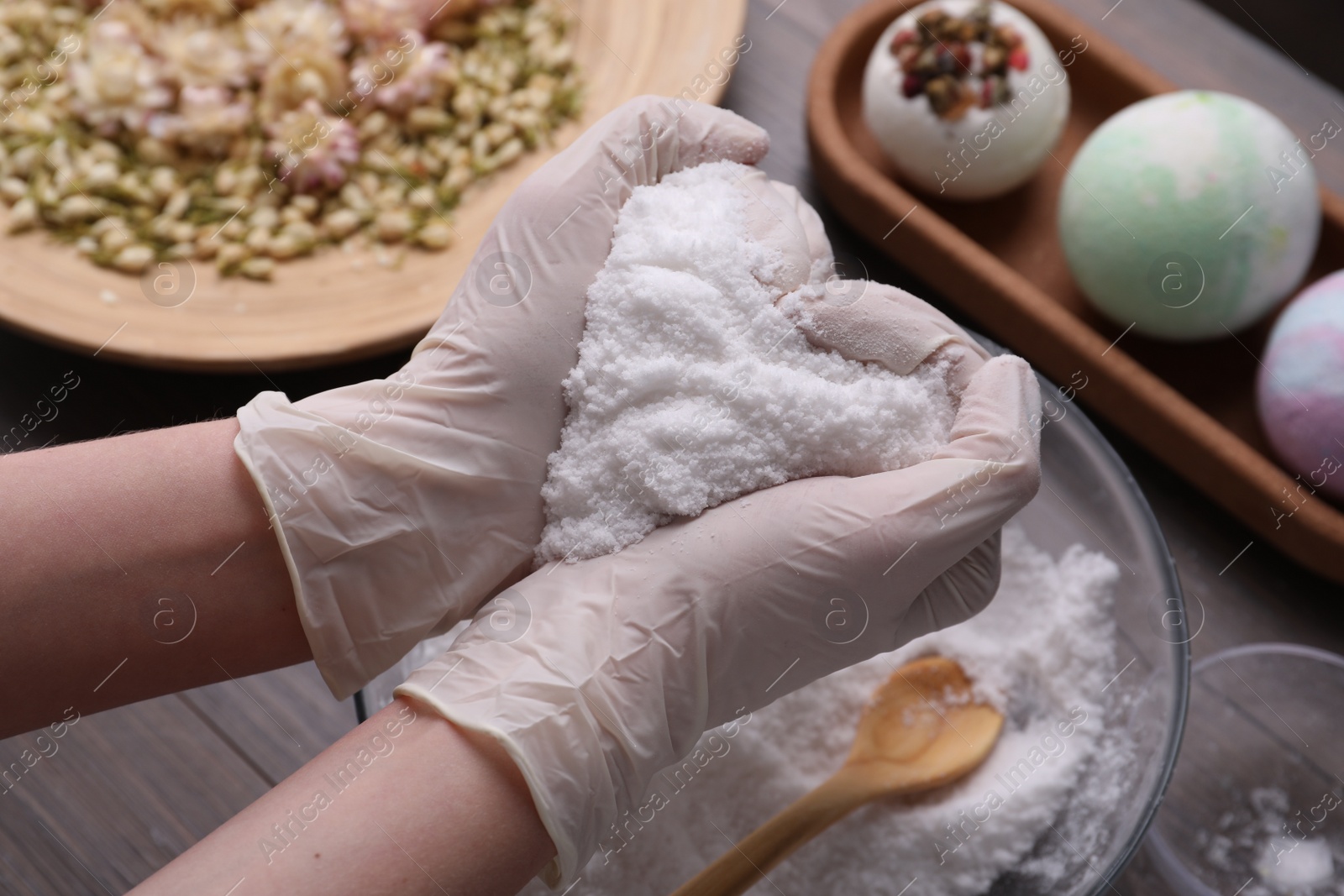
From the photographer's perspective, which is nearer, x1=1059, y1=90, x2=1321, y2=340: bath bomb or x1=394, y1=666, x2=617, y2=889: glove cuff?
x1=394, y1=666, x2=617, y2=889: glove cuff

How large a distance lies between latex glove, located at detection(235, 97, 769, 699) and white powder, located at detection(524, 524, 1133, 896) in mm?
213

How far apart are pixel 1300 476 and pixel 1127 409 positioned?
14 cm

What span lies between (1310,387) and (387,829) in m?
0.72

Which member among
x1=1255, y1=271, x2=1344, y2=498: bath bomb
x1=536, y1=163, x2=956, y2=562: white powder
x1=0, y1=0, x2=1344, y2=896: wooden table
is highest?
x1=1255, y1=271, x2=1344, y2=498: bath bomb

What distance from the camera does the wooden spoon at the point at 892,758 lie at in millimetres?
654

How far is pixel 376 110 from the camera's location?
3.02 feet

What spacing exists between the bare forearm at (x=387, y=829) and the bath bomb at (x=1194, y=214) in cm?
61

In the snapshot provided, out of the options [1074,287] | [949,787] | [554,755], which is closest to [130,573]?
[554,755]

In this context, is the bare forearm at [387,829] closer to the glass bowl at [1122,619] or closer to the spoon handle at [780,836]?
the spoon handle at [780,836]

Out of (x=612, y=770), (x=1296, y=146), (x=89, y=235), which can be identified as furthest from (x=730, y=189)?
(x=89, y=235)

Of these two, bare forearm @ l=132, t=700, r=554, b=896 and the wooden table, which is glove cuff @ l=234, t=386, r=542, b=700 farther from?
the wooden table

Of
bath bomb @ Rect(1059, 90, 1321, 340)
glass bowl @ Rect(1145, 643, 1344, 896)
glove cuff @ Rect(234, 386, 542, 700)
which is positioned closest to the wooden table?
glass bowl @ Rect(1145, 643, 1344, 896)

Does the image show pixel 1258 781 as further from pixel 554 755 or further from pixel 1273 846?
pixel 554 755

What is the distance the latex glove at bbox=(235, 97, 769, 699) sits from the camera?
1.88 ft
